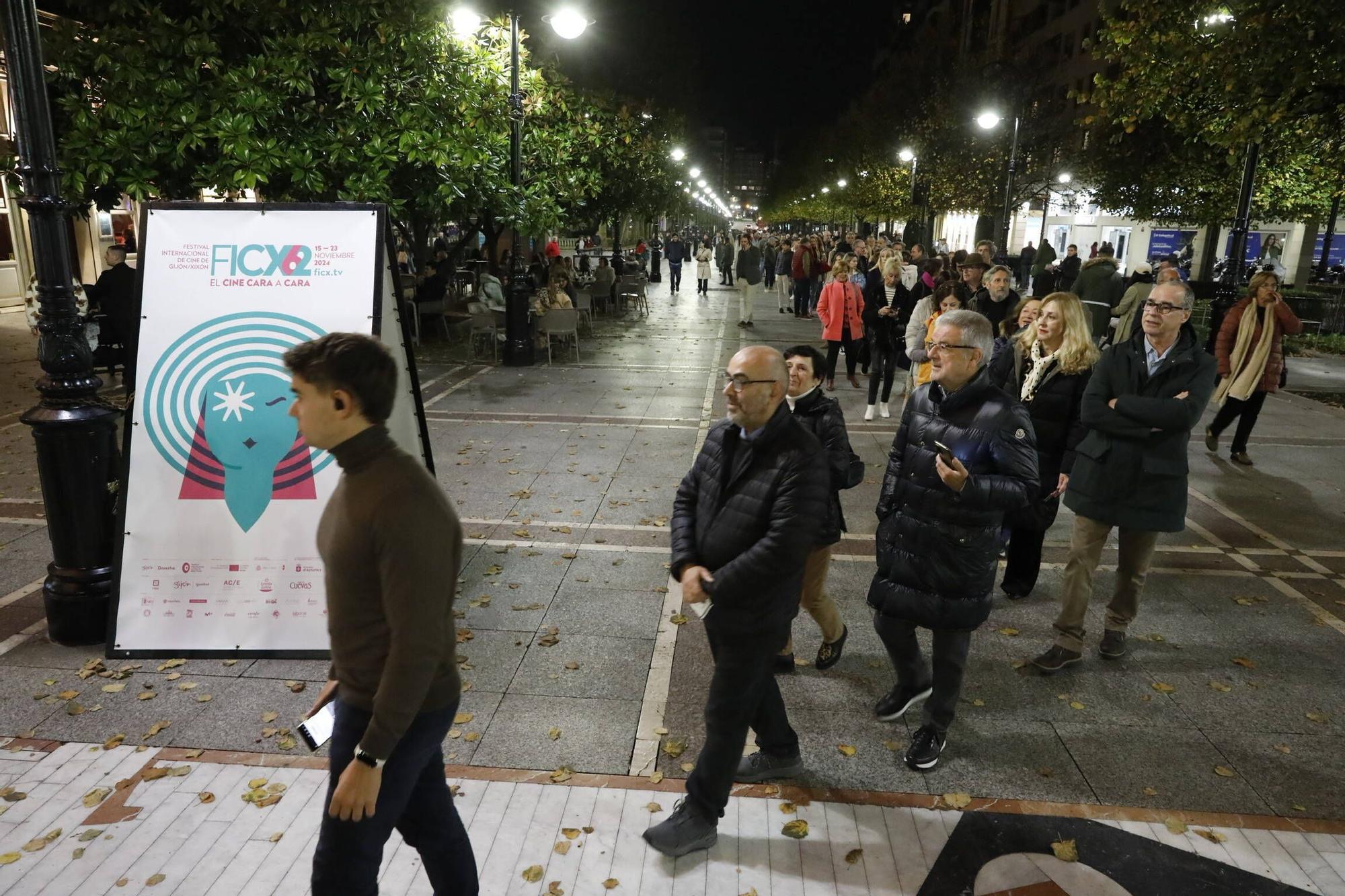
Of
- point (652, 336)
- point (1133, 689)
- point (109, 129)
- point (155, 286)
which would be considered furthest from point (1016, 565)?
point (652, 336)

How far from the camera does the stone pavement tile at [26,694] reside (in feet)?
14.2

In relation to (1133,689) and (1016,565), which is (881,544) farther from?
(1016,565)

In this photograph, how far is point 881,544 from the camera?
4.02 m

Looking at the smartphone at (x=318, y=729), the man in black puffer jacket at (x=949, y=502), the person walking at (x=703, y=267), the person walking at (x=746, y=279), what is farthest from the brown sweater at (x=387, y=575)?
the person walking at (x=703, y=267)

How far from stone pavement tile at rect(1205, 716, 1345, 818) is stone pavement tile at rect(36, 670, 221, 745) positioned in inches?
176

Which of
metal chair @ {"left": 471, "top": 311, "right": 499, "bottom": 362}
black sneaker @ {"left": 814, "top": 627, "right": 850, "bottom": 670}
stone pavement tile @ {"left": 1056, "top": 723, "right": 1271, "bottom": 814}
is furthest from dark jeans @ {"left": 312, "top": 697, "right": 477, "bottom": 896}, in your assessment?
metal chair @ {"left": 471, "top": 311, "right": 499, "bottom": 362}

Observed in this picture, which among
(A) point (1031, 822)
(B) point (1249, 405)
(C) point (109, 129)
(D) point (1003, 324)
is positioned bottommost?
(A) point (1031, 822)

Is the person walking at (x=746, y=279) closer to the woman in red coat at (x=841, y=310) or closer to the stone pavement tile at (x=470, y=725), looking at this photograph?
the woman in red coat at (x=841, y=310)

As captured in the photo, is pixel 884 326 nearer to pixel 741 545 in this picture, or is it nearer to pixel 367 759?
pixel 741 545

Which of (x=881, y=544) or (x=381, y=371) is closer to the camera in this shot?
(x=381, y=371)

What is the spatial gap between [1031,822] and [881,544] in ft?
4.19

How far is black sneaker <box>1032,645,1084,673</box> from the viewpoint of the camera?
4914mm

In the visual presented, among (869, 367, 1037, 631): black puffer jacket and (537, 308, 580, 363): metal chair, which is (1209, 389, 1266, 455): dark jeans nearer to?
(869, 367, 1037, 631): black puffer jacket

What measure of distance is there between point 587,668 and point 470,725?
0.79 meters
